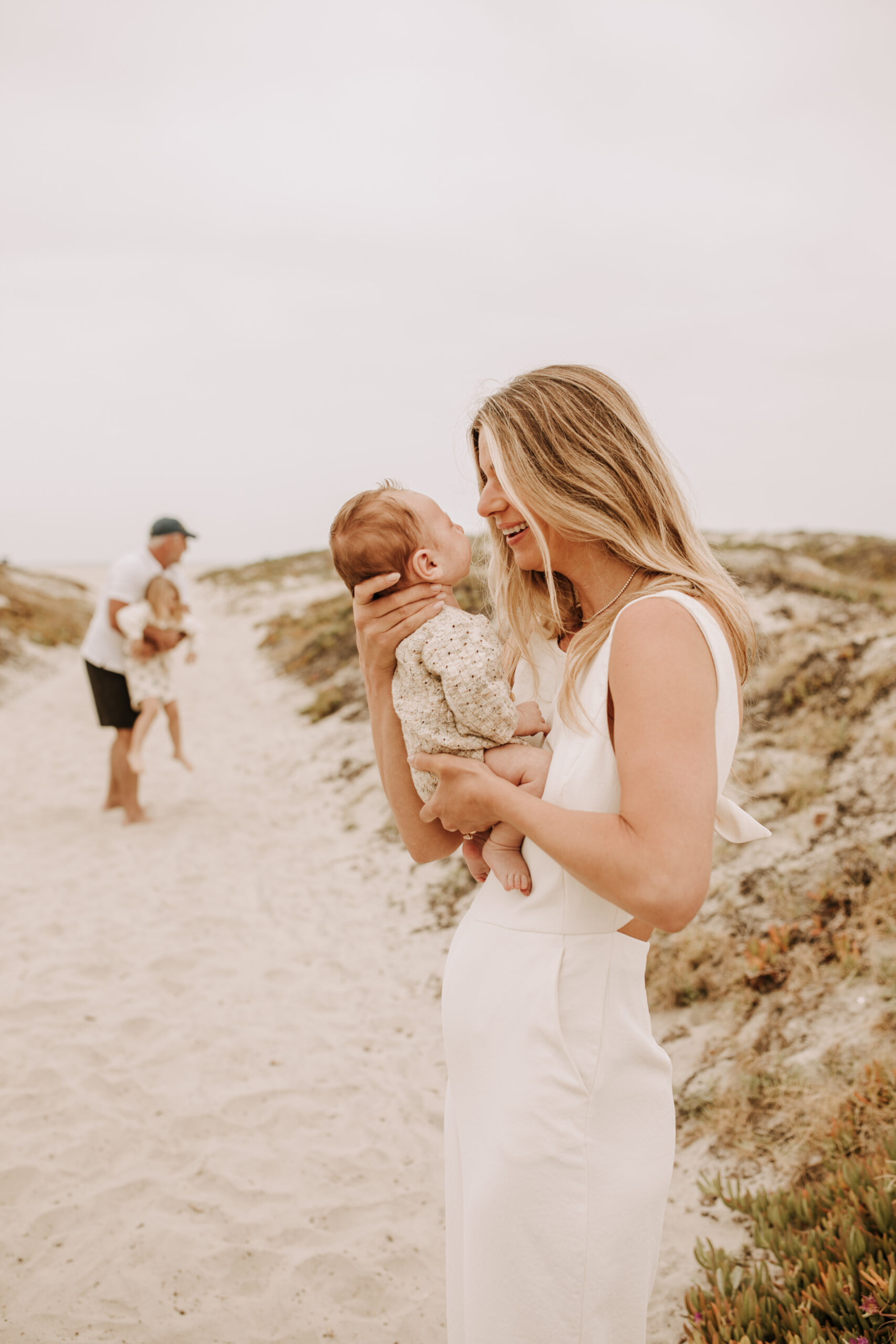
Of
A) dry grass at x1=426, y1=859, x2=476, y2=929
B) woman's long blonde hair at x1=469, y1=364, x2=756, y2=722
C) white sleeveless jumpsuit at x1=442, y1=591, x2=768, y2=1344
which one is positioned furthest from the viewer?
dry grass at x1=426, y1=859, x2=476, y2=929

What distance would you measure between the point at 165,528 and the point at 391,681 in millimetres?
6747

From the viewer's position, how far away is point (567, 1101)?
1679 mm

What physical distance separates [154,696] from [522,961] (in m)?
7.27

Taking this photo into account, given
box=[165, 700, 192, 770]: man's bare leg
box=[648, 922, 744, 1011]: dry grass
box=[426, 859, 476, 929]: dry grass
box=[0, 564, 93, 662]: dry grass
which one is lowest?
box=[0, 564, 93, 662]: dry grass

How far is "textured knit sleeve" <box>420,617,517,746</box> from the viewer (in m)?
2.05

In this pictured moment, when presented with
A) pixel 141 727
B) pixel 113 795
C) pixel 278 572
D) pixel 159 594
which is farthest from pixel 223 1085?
pixel 278 572

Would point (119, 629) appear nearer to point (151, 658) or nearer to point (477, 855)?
point (151, 658)

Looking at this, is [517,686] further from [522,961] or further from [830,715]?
[830,715]

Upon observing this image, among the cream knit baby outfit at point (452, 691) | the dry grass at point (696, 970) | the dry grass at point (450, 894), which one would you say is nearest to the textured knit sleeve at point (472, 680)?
the cream knit baby outfit at point (452, 691)

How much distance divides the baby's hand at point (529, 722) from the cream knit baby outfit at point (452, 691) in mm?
29

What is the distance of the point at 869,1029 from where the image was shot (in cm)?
407

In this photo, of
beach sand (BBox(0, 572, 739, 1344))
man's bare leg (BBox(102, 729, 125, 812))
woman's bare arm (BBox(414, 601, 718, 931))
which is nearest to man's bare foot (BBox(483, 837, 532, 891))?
woman's bare arm (BBox(414, 601, 718, 931))

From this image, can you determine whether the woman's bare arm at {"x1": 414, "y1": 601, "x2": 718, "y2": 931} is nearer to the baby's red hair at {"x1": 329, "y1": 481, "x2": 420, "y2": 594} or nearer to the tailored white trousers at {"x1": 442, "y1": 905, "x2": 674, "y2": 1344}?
the tailored white trousers at {"x1": 442, "y1": 905, "x2": 674, "y2": 1344}

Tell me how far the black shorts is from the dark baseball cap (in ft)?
4.66
